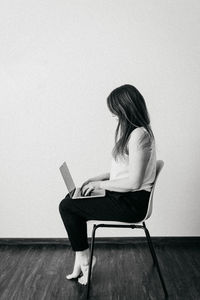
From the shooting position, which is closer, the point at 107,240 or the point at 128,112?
the point at 128,112

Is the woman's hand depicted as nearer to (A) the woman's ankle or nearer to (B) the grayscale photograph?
(A) the woman's ankle

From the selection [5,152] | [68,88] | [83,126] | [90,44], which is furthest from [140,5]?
[5,152]

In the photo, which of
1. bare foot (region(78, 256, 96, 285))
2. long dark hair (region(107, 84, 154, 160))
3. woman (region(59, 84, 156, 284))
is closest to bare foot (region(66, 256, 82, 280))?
bare foot (region(78, 256, 96, 285))

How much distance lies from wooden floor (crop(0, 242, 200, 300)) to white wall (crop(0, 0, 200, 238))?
185 mm

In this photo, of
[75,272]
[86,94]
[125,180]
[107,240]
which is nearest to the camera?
[125,180]

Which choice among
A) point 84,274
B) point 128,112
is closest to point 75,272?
point 84,274

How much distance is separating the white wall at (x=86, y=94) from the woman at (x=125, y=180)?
31.5 inches

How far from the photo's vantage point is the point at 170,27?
2.59 metres

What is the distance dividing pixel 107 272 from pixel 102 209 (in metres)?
0.63

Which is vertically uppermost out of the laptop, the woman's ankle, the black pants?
the laptop

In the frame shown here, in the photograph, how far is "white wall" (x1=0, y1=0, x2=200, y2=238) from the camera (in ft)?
8.52

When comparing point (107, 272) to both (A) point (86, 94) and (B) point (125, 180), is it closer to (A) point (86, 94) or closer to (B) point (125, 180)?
(B) point (125, 180)

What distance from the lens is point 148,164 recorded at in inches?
72.2

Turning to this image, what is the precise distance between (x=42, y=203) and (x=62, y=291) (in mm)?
936
